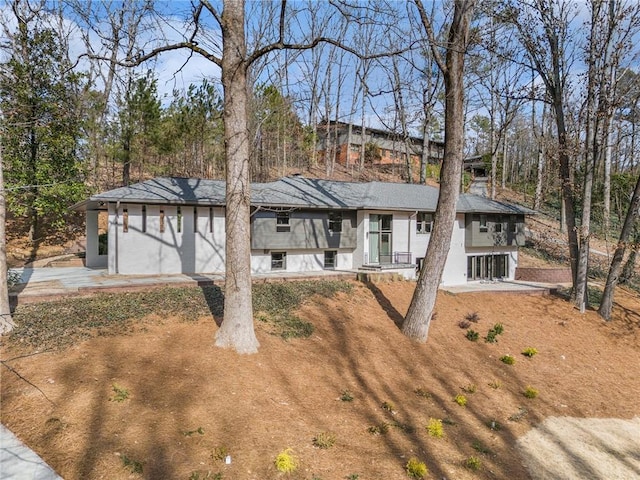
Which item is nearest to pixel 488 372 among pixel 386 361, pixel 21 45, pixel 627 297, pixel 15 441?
pixel 386 361

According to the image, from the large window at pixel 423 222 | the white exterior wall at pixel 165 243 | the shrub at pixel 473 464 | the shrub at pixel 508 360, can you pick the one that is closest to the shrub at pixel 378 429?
the shrub at pixel 473 464

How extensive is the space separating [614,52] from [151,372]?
18189mm

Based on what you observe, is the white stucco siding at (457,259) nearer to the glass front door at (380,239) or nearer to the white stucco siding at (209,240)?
the glass front door at (380,239)

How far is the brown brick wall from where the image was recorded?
20688mm

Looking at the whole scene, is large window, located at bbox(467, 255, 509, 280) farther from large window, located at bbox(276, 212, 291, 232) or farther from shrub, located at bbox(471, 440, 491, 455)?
shrub, located at bbox(471, 440, 491, 455)

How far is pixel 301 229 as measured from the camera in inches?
643

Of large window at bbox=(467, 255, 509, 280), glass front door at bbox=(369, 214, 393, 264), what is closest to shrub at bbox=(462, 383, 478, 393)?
glass front door at bbox=(369, 214, 393, 264)

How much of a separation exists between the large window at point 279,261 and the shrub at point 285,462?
1159cm

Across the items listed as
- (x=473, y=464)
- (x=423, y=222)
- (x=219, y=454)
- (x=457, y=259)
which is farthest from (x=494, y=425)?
(x=457, y=259)

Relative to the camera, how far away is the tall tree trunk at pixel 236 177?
7.57 metres

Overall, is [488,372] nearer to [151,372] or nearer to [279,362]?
[279,362]

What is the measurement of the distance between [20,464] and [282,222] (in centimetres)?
1232

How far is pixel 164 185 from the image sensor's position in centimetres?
1570

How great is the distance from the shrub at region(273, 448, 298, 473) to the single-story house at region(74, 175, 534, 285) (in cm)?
886
